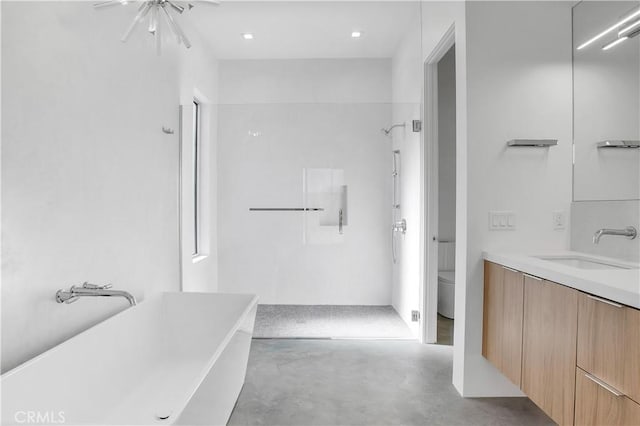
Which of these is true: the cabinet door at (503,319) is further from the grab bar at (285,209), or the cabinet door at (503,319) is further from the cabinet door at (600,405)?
the grab bar at (285,209)

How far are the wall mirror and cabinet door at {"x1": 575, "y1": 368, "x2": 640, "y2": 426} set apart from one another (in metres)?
1.07

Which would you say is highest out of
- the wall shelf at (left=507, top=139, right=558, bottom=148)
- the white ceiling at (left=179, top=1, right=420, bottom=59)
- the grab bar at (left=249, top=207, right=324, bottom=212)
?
the white ceiling at (left=179, top=1, right=420, bottom=59)

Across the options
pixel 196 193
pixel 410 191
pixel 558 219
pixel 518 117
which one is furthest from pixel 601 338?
pixel 196 193

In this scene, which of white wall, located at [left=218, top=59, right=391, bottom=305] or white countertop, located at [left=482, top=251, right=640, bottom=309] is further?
white wall, located at [left=218, top=59, right=391, bottom=305]

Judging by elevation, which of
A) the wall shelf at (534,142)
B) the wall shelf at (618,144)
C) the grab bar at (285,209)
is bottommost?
the grab bar at (285,209)

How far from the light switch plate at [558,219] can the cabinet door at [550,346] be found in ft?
2.14

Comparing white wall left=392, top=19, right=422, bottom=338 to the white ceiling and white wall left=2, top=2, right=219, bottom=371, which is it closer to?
the white ceiling

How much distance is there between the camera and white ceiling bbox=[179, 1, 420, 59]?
11.6 ft

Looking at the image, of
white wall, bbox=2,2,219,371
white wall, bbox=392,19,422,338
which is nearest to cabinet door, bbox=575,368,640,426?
white wall, bbox=392,19,422,338

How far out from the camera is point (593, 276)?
1.55 meters

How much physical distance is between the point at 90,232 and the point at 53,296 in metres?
0.43

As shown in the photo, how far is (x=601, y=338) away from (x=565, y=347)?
0.25 metres

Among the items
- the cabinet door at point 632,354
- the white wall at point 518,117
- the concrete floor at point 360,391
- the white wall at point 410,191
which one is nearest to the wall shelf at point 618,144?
the white wall at point 518,117

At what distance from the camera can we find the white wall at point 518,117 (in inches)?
93.2
